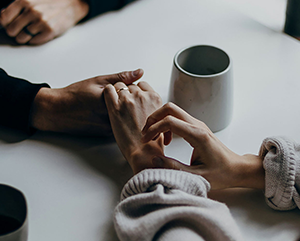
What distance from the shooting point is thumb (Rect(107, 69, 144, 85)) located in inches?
25.9

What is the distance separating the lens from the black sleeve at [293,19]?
837 millimetres

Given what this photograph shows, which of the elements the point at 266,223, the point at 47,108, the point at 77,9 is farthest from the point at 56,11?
the point at 266,223

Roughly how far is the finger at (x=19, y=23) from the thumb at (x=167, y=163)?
0.55 m

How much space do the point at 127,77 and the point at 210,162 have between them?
0.26m

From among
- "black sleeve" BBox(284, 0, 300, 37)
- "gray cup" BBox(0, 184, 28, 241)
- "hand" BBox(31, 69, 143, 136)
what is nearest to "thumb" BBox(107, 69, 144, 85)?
"hand" BBox(31, 69, 143, 136)

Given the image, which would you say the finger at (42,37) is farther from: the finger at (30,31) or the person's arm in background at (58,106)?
the person's arm in background at (58,106)

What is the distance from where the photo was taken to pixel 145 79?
0.74 metres

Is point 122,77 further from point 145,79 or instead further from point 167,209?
point 167,209

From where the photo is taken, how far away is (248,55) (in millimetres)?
818

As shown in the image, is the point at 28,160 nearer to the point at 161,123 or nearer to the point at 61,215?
the point at 61,215

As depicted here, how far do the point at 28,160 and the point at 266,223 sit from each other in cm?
39

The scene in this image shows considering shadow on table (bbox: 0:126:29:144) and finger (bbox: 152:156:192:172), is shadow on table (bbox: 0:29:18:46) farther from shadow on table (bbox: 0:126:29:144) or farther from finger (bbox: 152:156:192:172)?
finger (bbox: 152:156:192:172)

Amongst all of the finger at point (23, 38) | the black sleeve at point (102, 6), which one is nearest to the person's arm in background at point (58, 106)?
the finger at point (23, 38)

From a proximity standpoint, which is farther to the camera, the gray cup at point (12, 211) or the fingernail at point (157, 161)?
the fingernail at point (157, 161)
